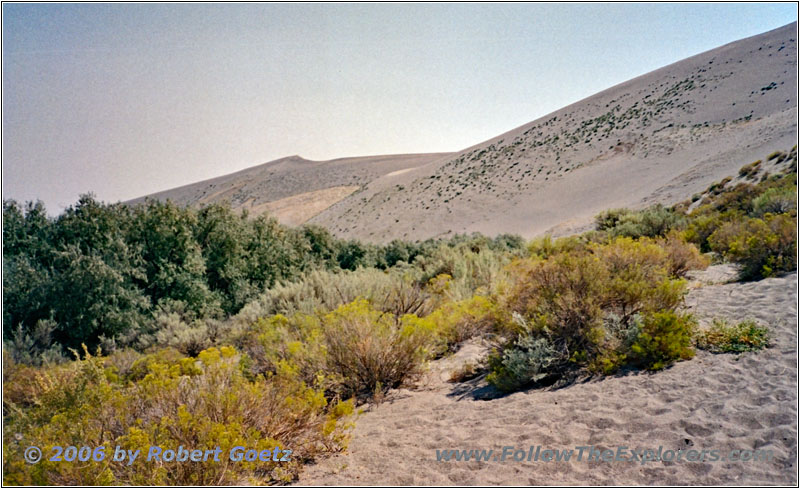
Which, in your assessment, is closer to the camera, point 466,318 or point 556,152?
point 466,318

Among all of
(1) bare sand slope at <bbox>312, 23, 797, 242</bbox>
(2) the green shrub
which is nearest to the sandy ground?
(1) bare sand slope at <bbox>312, 23, 797, 242</bbox>

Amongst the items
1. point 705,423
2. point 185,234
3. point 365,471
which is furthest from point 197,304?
point 705,423

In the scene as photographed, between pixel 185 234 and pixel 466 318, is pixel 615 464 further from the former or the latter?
pixel 185 234

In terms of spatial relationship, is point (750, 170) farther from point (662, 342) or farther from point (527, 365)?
point (527, 365)

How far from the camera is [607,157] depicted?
46.9 m

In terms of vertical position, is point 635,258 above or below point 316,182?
below

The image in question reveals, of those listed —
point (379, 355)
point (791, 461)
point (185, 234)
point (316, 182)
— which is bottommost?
point (791, 461)

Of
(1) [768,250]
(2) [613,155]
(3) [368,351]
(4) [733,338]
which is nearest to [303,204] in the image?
(2) [613,155]

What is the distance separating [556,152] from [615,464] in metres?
53.9

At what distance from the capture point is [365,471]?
3900mm

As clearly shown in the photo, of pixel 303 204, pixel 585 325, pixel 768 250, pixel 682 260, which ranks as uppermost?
pixel 303 204

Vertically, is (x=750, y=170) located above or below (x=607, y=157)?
below

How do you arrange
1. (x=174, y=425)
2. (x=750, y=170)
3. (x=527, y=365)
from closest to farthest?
(x=174, y=425), (x=527, y=365), (x=750, y=170)

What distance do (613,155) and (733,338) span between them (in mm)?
45760
